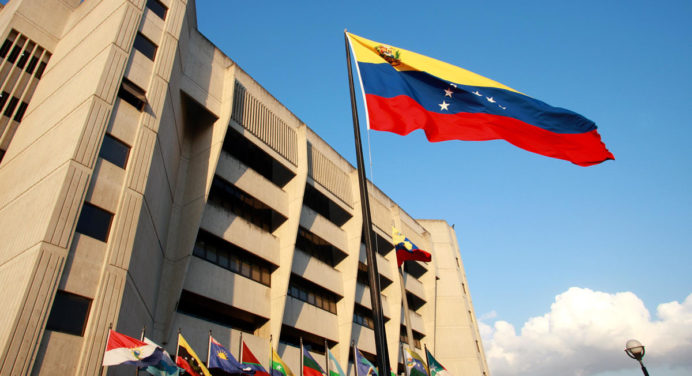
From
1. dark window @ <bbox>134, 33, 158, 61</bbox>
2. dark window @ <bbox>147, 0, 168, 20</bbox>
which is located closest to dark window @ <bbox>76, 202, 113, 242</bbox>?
dark window @ <bbox>134, 33, 158, 61</bbox>

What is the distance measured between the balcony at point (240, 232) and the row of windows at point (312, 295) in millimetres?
2810

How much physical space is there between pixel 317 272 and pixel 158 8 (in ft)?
56.6

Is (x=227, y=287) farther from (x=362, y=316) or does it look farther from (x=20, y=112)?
(x=362, y=316)

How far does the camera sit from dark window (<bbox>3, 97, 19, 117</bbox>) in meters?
20.4

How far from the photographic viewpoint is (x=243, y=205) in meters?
26.1

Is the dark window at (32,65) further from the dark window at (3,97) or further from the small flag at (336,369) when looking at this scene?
the small flag at (336,369)

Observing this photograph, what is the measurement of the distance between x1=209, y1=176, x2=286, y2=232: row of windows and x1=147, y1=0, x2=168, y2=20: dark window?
8.61m

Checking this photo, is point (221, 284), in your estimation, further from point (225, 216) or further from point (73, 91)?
point (73, 91)

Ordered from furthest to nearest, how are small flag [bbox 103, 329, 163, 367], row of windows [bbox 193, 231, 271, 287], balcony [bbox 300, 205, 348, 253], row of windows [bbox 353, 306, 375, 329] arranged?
row of windows [bbox 353, 306, 375, 329] < balcony [bbox 300, 205, 348, 253] < row of windows [bbox 193, 231, 271, 287] < small flag [bbox 103, 329, 163, 367]

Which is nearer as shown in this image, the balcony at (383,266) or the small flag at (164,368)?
the small flag at (164,368)

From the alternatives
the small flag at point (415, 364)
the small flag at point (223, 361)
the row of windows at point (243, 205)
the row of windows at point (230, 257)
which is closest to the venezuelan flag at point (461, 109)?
the small flag at point (223, 361)

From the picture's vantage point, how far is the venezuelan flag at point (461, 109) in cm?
1206

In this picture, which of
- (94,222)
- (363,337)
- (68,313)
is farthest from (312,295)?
(68,313)

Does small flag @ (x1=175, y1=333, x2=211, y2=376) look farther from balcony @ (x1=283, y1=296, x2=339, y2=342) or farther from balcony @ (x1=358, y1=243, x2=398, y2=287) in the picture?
balcony @ (x1=358, y1=243, x2=398, y2=287)
